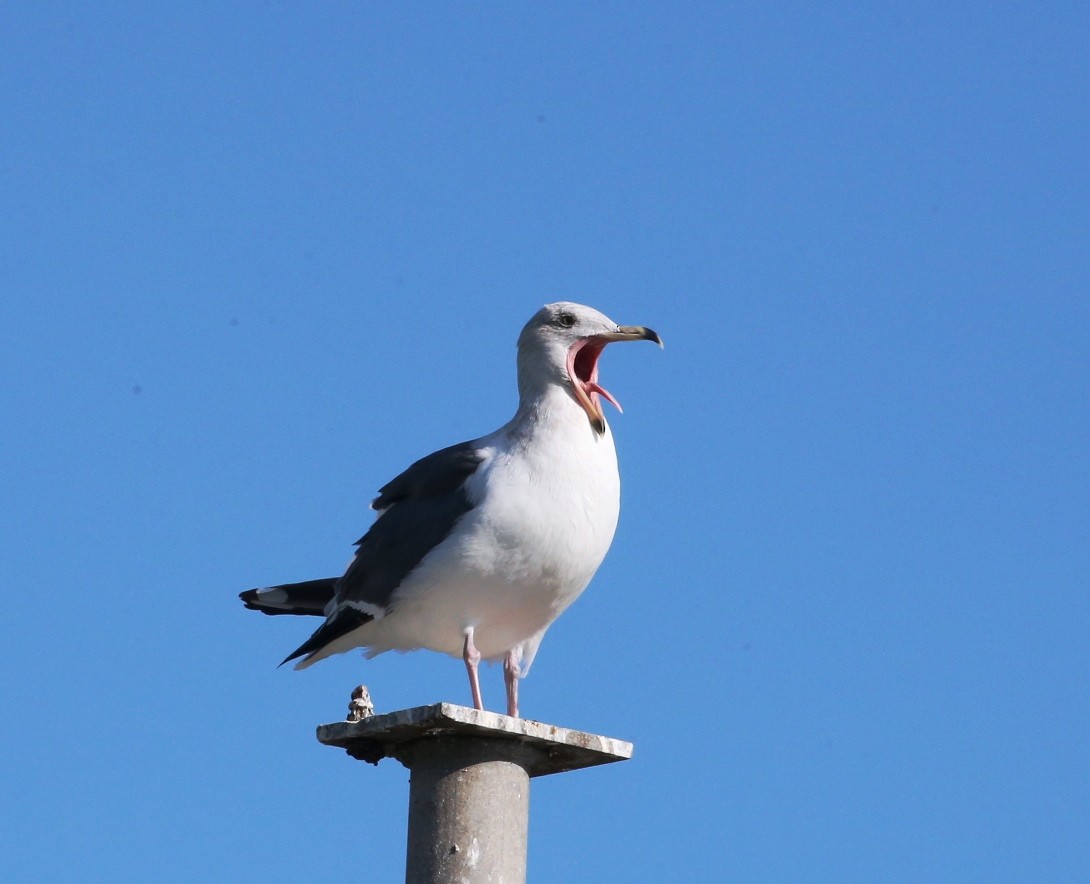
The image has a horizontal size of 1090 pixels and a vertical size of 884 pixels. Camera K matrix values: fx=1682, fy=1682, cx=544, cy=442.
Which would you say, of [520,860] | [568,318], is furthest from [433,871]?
[568,318]

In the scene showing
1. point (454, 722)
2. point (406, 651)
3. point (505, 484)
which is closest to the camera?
point (454, 722)

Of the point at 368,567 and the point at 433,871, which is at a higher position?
the point at 368,567

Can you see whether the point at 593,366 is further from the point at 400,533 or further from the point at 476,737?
the point at 476,737

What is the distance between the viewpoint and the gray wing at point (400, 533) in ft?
31.5

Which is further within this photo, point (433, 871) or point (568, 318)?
point (568, 318)

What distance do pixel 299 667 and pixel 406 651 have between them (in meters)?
0.78

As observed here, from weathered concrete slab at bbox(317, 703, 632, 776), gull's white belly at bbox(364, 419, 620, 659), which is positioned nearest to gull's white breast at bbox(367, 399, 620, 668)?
gull's white belly at bbox(364, 419, 620, 659)

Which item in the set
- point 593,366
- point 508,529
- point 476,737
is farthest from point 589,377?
point 476,737

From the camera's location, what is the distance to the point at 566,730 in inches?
328

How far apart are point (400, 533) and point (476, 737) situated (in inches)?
79.3

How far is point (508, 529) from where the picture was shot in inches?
360

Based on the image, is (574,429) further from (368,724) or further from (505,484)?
(368,724)

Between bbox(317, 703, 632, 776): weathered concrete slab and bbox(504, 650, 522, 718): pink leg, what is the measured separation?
1.11m

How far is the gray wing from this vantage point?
960cm
